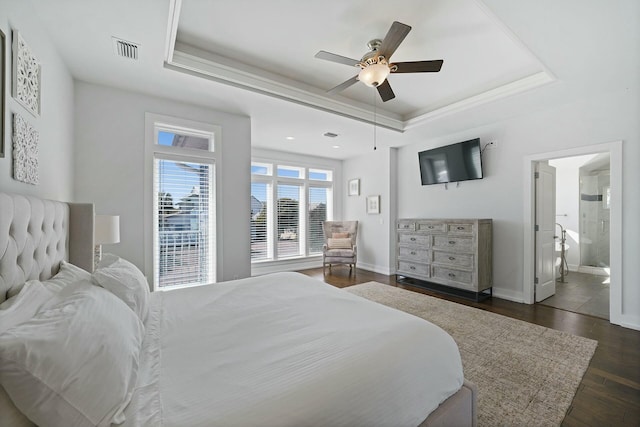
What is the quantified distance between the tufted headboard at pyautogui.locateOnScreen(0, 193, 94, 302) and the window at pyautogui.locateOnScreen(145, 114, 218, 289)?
41.1 inches

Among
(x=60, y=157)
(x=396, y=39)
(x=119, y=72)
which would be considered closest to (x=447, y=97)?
(x=396, y=39)

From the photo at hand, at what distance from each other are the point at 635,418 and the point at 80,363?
2875 millimetres

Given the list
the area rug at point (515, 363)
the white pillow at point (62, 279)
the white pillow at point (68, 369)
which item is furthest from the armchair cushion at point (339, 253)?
the white pillow at point (68, 369)

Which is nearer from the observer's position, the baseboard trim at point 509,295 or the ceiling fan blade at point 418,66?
the ceiling fan blade at point 418,66

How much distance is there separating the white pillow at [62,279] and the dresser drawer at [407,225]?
430 cm

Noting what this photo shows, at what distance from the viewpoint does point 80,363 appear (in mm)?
805

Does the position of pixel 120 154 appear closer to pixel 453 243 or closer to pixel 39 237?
pixel 39 237

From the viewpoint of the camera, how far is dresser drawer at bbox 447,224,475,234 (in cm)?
389

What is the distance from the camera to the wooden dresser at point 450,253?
3.87m

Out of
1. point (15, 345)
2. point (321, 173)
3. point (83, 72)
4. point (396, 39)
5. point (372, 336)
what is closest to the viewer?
point (15, 345)

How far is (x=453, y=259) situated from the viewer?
13.5 feet

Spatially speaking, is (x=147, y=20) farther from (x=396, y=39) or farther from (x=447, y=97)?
(x=447, y=97)

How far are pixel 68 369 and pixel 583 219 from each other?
8162mm

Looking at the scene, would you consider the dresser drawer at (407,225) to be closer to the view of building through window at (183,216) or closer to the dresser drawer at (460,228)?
the dresser drawer at (460,228)
